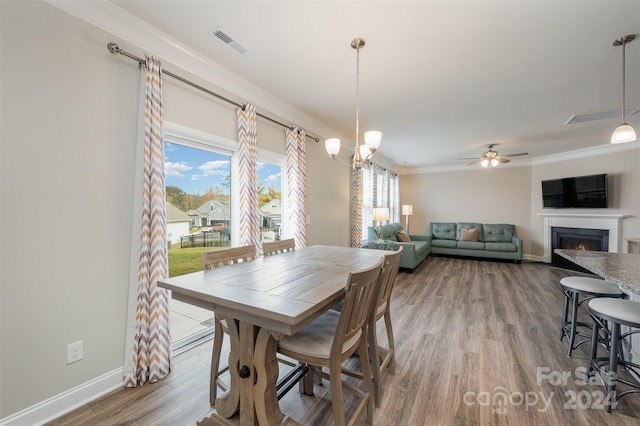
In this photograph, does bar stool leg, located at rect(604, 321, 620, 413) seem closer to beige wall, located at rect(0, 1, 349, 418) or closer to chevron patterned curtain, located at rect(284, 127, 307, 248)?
chevron patterned curtain, located at rect(284, 127, 307, 248)

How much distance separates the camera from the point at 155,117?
2.01 metres

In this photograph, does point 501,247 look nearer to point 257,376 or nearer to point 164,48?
point 257,376

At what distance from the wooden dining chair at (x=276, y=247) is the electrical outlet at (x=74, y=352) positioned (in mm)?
1425

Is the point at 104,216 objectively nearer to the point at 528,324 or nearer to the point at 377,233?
the point at 528,324

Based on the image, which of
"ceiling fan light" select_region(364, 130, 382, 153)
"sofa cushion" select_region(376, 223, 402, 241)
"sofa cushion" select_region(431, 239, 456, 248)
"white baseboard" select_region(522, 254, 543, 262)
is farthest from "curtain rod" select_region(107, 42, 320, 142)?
"white baseboard" select_region(522, 254, 543, 262)

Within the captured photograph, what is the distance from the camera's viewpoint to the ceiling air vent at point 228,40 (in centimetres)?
206

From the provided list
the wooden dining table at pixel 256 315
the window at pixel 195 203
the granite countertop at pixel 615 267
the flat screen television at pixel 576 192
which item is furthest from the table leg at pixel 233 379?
the flat screen television at pixel 576 192

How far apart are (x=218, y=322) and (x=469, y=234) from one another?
709cm

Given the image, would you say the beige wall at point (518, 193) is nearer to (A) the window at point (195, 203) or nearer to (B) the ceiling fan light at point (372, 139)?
(B) the ceiling fan light at point (372, 139)

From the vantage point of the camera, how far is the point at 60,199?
1633mm

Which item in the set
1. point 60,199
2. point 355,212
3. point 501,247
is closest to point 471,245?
point 501,247

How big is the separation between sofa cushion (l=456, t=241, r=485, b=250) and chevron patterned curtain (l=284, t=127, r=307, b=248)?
506 centimetres

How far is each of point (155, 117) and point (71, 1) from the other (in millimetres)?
783

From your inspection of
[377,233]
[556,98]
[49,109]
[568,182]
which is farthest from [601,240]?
[49,109]
